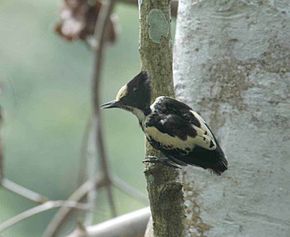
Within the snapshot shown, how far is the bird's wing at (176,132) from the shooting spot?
0.96m

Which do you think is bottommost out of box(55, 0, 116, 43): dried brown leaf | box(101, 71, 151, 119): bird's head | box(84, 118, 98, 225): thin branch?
box(84, 118, 98, 225): thin branch

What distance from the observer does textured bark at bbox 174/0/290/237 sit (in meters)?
1.22

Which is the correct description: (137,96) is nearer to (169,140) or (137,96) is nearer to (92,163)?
(169,140)

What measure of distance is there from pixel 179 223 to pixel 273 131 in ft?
0.86

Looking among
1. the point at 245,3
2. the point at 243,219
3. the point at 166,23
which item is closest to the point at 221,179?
the point at 243,219

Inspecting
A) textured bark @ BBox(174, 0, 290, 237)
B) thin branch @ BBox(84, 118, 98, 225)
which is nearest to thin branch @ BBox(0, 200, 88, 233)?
thin branch @ BBox(84, 118, 98, 225)

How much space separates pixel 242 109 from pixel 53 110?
11.6 ft

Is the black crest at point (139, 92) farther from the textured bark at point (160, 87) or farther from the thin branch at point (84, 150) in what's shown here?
the thin branch at point (84, 150)

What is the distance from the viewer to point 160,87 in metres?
0.99

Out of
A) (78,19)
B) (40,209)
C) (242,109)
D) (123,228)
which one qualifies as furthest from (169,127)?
(78,19)

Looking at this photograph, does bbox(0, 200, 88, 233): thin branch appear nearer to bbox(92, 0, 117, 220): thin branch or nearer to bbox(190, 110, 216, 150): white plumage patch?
bbox(92, 0, 117, 220): thin branch

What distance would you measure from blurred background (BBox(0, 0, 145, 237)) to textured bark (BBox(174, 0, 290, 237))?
2865 mm

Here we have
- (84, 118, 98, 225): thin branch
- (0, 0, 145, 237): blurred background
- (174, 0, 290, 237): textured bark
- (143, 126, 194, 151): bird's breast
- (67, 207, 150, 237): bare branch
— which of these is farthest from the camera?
(0, 0, 145, 237): blurred background

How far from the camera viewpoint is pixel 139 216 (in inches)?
70.4
